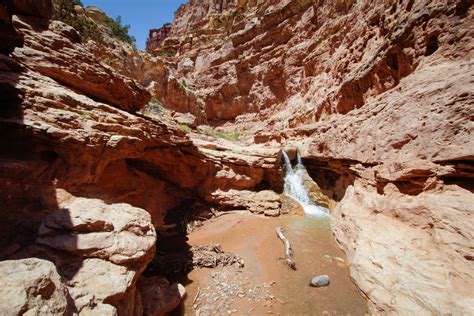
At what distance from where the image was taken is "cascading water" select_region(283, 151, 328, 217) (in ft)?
34.1

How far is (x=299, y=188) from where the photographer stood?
11695mm

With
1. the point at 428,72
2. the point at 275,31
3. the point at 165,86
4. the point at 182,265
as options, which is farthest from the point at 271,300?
the point at 275,31

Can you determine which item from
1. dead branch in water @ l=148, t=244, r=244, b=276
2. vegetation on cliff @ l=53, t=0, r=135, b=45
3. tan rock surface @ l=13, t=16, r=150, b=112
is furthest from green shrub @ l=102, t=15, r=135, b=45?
dead branch in water @ l=148, t=244, r=244, b=276

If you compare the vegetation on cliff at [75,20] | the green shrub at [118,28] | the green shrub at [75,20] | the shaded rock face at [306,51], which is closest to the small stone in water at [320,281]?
the shaded rock face at [306,51]

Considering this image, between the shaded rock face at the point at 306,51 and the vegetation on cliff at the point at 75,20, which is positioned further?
the vegetation on cliff at the point at 75,20

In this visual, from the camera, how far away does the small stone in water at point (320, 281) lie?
5.04 m

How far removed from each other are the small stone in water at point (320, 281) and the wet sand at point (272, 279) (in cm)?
11

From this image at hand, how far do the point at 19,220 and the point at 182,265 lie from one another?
389 cm

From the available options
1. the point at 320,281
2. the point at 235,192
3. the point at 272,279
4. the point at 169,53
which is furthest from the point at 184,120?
the point at 169,53

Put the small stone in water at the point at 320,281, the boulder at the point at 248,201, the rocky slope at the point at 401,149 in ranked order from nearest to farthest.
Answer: the rocky slope at the point at 401,149 < the small stone in water at the point at 320,281 < the boulder at the point at 248,201

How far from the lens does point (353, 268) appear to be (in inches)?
206

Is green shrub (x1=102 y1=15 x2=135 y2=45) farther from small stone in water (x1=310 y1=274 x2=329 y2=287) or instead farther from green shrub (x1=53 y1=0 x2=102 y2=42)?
small stone in water (x1=310 y1=274 x2=329 y2=287)

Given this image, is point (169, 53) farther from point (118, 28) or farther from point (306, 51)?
point (306, 51)

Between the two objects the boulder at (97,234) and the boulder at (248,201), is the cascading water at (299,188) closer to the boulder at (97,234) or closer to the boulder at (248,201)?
the boulder at (248,201)
